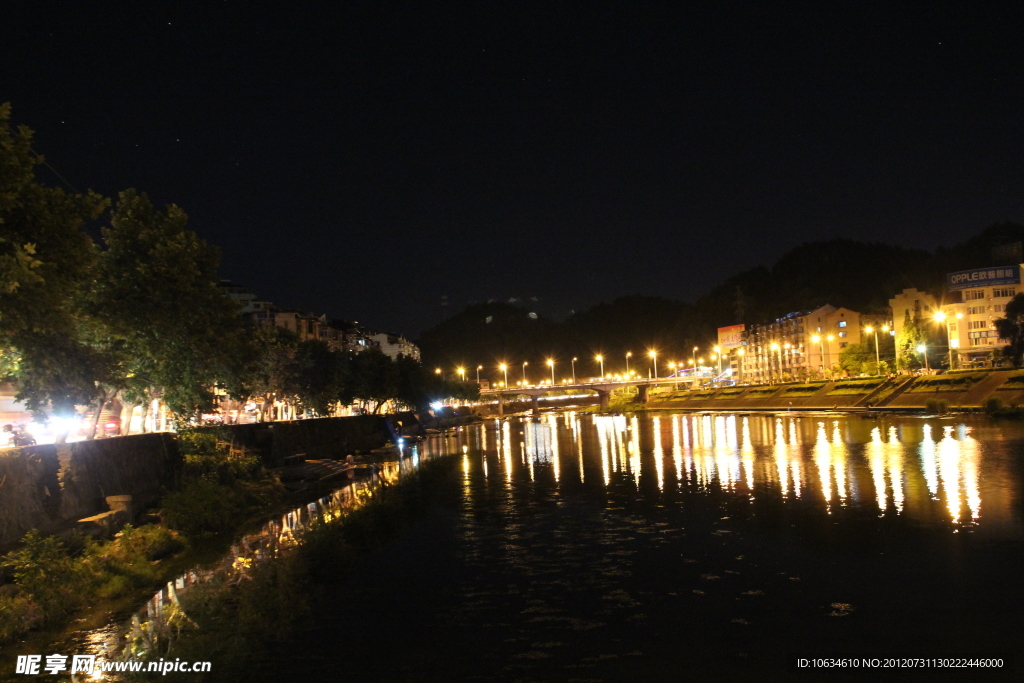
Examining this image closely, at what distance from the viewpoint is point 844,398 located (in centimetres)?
10338

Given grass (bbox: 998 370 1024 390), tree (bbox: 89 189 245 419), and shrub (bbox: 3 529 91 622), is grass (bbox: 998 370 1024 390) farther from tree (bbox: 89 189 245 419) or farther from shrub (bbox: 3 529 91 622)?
shrub (bbox: 3 529 91 622)

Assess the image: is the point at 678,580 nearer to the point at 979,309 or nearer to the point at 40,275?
the point at 40,275

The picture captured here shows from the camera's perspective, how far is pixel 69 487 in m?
24.1

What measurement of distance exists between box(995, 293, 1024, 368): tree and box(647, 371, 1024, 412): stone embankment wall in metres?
11.9

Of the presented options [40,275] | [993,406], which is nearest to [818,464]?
[40,275]

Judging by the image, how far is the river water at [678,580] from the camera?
47.0 ft

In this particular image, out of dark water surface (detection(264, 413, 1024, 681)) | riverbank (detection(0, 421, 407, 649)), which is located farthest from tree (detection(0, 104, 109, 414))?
dark water surface (detection(264, 413, 1024, 681))

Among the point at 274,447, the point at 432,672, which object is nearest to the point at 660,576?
the point at 432,672

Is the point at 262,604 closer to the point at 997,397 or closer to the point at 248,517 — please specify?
the point at 248,517

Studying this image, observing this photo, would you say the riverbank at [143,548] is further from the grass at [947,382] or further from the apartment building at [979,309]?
the apartment building at [979,309]

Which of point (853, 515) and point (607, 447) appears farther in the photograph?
point (607, 447)

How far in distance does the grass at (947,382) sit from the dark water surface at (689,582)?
50804 mm

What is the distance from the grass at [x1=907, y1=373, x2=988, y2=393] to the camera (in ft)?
270

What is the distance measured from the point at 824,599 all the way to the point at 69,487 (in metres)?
21.8
